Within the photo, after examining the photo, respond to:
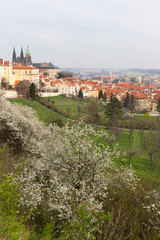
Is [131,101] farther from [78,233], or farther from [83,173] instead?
[78,233]

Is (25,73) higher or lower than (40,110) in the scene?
higher

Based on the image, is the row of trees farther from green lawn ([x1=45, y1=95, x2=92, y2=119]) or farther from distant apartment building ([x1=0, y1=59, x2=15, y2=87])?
distant apartment building ([x1=0, y1=59, x2=15, y2=87])

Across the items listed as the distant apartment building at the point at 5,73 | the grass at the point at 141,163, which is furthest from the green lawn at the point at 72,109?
the distant apartment building at the point at 5,73

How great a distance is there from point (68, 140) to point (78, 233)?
5086mm

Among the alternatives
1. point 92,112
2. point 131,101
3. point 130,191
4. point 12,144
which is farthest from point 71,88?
point 130,191

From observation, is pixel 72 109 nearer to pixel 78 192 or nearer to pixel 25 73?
pixel 25 73

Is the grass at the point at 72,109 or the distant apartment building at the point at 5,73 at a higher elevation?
the distant apartment building at the point at 5,73

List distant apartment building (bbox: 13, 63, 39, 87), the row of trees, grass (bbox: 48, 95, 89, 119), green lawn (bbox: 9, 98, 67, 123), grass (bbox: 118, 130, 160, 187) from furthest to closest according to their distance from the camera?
1. distant apartment building (bbox: 13, 63, 39, 87)
2. grass (bbox: 48, 95, 89, 119)
3. green lawn (bbox: 9, 98, 67, 123)
4. grass (bbox: 118, 130, 160, 187)
5. the row of trees

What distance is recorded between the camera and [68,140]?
33.5 feet

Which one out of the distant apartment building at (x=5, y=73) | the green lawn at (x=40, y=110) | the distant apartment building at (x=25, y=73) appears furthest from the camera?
the distant apartment building at (x=25, y=73)

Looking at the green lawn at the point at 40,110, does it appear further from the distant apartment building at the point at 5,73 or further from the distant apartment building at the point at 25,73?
the distant apartment building at the point at 25,73

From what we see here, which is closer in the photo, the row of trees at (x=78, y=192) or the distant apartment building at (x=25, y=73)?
the row of trees at (x=78, y=192)

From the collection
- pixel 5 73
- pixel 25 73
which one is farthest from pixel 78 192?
pixel 25 73

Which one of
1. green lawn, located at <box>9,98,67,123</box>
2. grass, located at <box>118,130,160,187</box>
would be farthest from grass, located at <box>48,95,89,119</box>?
grass, located at <box>118,130,160,187</box>
